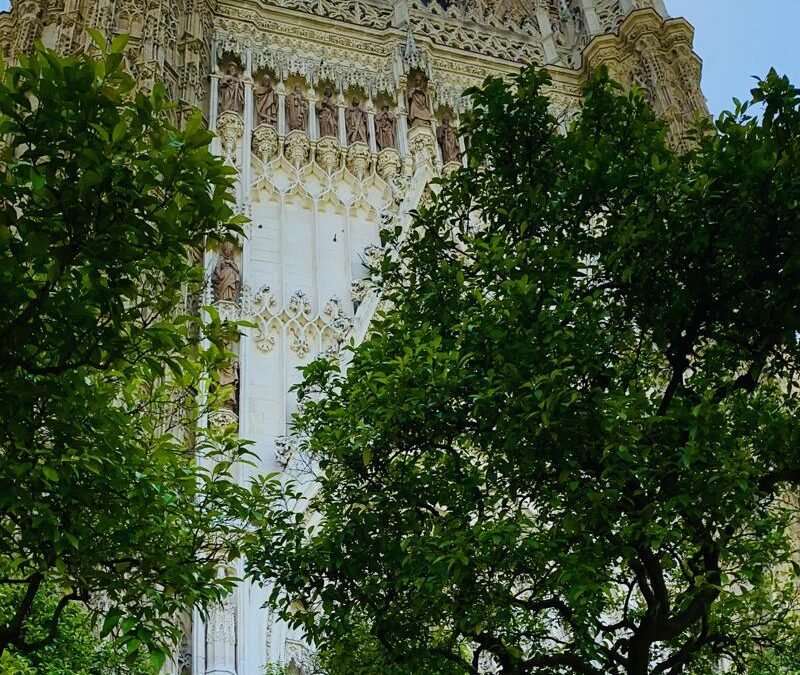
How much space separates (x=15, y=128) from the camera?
4.16 m

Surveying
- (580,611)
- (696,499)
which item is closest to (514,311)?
(696,499)

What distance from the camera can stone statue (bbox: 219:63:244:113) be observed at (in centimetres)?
1627

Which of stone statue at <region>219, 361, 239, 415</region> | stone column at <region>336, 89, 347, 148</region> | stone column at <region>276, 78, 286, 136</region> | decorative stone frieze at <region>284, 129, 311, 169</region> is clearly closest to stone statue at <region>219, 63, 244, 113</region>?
stone column at <region>276, 78, 286, 136</region>

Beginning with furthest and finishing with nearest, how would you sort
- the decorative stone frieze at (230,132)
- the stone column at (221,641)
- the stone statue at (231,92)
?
1. the stone statue at (231,92)
2. the decorative stone frieze at (230,132)
3. the stone column at (221,641)

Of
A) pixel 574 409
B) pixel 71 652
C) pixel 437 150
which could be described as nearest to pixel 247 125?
pixel 437 150

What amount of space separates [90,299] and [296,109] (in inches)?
508

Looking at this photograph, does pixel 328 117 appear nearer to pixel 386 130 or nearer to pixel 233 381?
pixel 386 130

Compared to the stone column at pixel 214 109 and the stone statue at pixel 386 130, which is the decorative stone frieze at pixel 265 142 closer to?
the stone column at pixel 214 109

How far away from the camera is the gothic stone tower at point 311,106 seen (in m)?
13.5

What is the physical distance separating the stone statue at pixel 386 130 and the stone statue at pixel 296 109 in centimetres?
138

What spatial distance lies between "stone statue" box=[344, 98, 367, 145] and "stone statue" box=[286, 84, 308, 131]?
31.9 inches

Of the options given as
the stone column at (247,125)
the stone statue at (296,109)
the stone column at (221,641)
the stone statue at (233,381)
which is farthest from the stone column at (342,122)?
Answer: the stone column at (221,641)

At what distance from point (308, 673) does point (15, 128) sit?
8.93 meters

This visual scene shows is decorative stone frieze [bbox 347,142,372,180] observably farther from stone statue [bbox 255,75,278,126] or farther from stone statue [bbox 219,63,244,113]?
stone statue [bbox 219,63,244,113]
